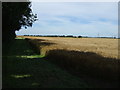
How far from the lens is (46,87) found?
1053cm

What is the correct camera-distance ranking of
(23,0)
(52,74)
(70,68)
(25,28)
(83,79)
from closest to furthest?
(83,79) → (52,74) → (70,68) → (23,0) → (25,28)

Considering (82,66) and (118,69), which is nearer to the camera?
(118,69)

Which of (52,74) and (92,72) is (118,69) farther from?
(52,74)

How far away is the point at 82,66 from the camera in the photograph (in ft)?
46.2

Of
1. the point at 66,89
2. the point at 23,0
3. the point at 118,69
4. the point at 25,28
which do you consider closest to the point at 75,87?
the point at 66,89

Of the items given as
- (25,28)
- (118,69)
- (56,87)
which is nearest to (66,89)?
(56,87)

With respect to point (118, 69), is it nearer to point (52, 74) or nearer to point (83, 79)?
point (83, 79)

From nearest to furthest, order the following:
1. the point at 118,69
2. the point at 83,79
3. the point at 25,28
A: the point at 118,69
the point at 83,79
the point at 25,28

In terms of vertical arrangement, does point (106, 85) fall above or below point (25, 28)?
below

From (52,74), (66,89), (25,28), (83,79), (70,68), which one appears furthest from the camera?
(25,28)

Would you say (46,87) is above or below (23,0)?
below

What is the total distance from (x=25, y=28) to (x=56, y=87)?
52.5 m

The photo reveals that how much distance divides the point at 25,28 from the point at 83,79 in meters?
50.9

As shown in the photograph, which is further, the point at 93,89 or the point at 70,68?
the point at 70,68
